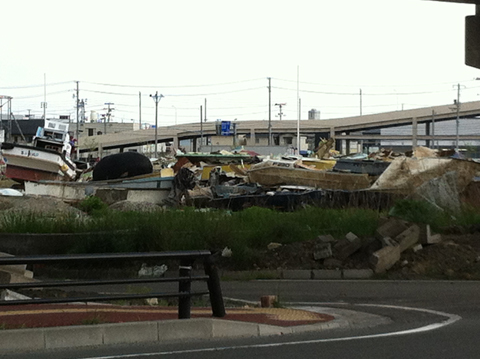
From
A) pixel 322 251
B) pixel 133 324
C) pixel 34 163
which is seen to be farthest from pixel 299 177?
pixel 133 324

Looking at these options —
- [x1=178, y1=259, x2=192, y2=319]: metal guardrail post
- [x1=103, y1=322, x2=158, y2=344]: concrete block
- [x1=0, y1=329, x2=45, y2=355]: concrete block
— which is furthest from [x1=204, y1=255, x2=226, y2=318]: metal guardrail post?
[x1=0, y1=329, x2=45, y2=355]: concrete block

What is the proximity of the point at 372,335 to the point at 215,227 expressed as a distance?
10077 millimetres

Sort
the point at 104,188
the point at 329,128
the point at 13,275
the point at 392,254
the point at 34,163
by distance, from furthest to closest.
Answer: the point at 329,128 < the point at 34,163 < the point at 104,188 < the point at 392,254 < the point at 13,275

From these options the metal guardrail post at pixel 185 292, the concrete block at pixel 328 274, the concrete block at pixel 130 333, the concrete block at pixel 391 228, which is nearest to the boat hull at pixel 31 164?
the concrete block at pixel 328 274

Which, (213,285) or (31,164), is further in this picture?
(31,164)

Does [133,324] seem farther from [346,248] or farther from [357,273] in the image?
[346,248]

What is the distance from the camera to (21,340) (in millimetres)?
7840

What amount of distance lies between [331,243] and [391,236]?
4.82 feet

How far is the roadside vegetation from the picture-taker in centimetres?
1891

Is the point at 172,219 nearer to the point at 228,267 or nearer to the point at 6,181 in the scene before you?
the point at 228,267

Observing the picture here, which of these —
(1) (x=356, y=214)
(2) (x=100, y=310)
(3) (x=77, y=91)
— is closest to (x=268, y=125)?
(3) (x=77, y=91)

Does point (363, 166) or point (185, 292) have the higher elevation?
point (363, 166)

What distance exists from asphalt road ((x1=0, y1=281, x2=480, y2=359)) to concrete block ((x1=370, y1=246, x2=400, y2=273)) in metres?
1.50

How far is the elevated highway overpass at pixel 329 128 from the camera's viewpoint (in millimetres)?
105438
